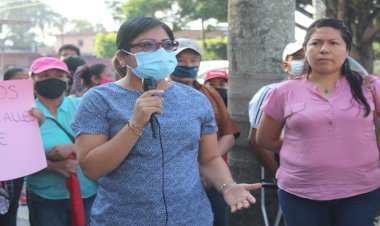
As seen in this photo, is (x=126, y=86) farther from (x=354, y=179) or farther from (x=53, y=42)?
(x=53, y=42)

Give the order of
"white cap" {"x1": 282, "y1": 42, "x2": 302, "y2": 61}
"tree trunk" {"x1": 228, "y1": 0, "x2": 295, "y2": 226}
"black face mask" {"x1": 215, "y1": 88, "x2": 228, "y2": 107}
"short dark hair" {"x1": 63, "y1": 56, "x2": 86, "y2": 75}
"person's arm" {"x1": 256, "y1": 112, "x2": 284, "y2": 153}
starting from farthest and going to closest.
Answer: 1. "short dark hair" {"x1": 63, "y1": 56, "x2": 86, "y2": 75}
2. "black face mask" {"x1": 215, "y1": 88, "x2": 228, "y2": 107}
3. "tree trunk" {"x1": 228, "y1": 0, "x2": 295, "y2": 226}
4. "white cap" {"x1": 282, "y1": 42, "x2": 302, "y2": 61}
5. "person's arm" {"x1": 256, "y1": 112, "x2": 284, "y2": 153}

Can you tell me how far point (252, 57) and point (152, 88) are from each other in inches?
85.5

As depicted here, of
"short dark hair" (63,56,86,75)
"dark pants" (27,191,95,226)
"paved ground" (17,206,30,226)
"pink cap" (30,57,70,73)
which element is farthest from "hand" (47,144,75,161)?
"paved ground" (17,206,30,226)

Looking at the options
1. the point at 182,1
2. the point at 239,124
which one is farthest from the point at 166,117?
the point at 182,1

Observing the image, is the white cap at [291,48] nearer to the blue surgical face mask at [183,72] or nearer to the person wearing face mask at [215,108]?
the person wearing face mask at [215,108]

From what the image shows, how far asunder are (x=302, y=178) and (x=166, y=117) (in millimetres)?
1100

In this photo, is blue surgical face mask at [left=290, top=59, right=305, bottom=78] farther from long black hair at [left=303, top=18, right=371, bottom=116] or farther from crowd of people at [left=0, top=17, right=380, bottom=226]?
long black hair at [left=303, top=18, right=371, bottom=116]

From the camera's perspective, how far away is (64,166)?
380 centimetres

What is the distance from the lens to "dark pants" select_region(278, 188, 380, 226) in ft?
10.4

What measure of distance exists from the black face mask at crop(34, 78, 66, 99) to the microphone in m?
1.67

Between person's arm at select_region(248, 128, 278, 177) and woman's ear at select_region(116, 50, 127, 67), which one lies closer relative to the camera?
woman's ear at select_region(116, 50, 127, 67)

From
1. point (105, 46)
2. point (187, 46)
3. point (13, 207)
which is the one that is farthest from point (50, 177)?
point (105, 46)

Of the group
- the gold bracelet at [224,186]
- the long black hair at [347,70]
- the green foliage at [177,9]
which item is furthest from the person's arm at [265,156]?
the green foliage at [177,9]

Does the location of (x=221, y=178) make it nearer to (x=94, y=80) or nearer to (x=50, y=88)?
(x=50, y=88)
